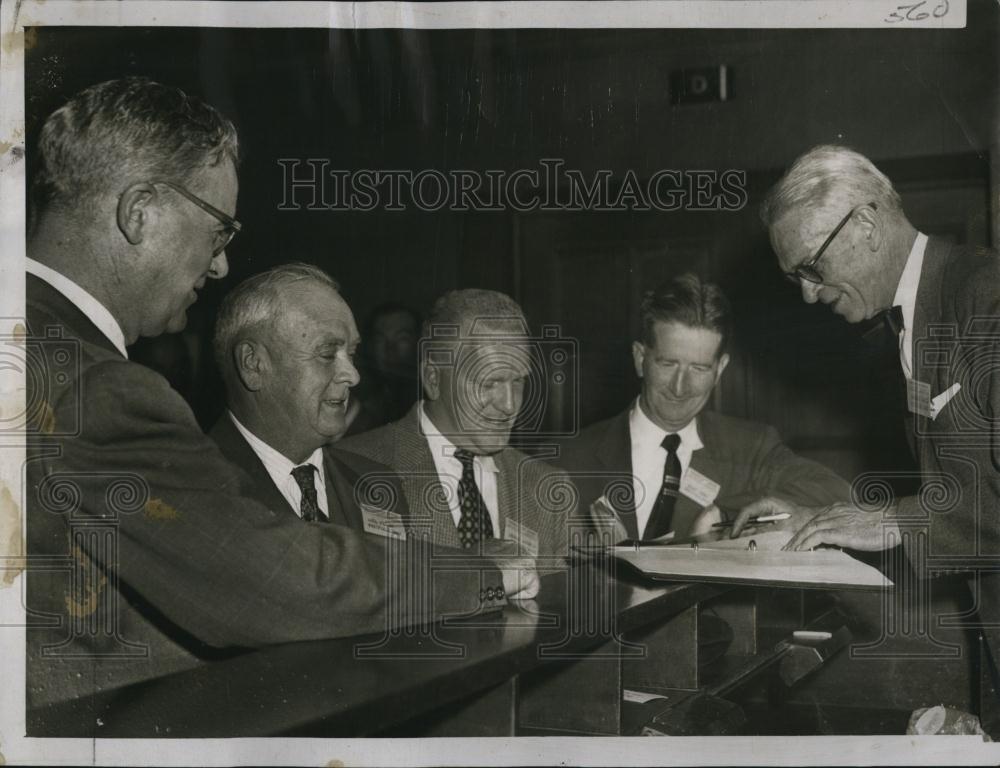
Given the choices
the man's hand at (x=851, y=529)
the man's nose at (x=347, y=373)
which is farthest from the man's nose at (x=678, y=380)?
the man's nose at (x=347, y=373)

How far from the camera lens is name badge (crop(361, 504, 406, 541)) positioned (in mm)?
1862

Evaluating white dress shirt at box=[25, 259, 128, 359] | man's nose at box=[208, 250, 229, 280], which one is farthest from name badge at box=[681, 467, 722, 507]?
white dress shirt at box=[25, 259, 128, 359]

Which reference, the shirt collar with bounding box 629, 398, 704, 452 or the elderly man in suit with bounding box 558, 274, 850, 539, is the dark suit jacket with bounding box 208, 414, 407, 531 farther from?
the shirt collar with bounding box 629, 398, 704, 452

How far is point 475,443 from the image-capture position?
1.90 m

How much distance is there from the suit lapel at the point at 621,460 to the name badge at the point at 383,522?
0.41 m

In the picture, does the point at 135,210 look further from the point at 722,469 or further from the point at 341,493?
the point at 722,469

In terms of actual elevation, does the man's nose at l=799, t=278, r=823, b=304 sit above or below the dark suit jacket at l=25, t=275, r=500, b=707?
above

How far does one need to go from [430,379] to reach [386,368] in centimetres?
9

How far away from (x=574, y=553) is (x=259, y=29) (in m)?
1.18

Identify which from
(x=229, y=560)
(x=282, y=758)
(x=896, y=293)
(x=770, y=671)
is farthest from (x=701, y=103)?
(x=282, y=758)

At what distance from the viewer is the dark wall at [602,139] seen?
188cm

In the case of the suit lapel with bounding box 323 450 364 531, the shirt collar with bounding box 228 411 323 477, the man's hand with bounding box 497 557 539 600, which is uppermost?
the shirt collar with bounding box 228 411 323 477

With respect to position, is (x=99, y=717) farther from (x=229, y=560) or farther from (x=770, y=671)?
Answer: (x=770, y=671)

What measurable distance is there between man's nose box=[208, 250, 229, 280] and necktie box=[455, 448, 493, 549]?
554 millimetres
